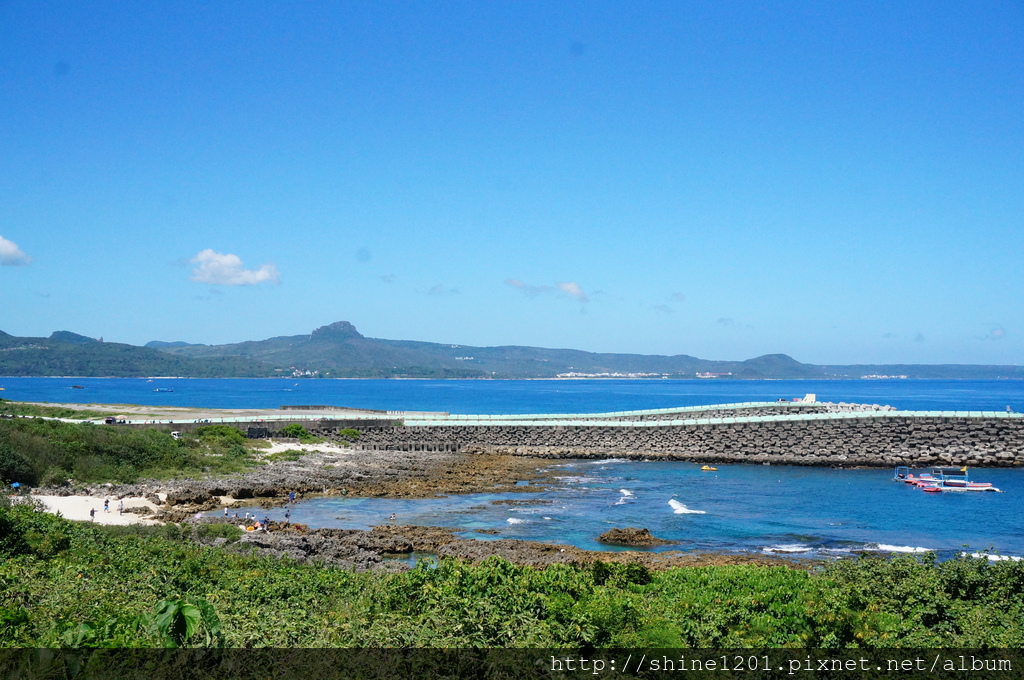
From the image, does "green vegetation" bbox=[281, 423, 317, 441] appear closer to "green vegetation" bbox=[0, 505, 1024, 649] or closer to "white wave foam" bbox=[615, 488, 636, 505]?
"white wave foam" bbox=[615, 488, 636, 505]

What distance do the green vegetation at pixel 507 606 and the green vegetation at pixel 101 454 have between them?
2129cm

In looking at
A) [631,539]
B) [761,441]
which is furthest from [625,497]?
[761,441]

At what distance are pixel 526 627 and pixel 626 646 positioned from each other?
4.77ft

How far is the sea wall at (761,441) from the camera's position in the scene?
50469 millimetres

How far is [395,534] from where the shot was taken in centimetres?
2798

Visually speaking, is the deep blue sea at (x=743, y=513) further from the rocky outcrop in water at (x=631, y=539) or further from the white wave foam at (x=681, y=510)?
the rocky outcrop in water at (x=631, y=539)

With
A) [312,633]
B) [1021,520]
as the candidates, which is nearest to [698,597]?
[312,633]

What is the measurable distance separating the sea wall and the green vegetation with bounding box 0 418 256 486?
50.9 feet

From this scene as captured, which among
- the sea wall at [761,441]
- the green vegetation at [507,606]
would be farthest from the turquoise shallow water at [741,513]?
the green vegetation at [507,606]

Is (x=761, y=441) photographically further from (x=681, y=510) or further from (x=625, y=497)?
(x=681, y=510)

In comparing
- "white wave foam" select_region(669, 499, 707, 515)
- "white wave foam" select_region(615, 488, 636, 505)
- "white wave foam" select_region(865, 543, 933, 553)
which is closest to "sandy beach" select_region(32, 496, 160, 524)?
"white wave foam" select_region(615, 488, 636, 505)

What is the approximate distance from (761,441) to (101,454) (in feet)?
137

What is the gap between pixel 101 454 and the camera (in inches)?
1577

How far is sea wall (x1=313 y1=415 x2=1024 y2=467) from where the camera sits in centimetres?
5047
